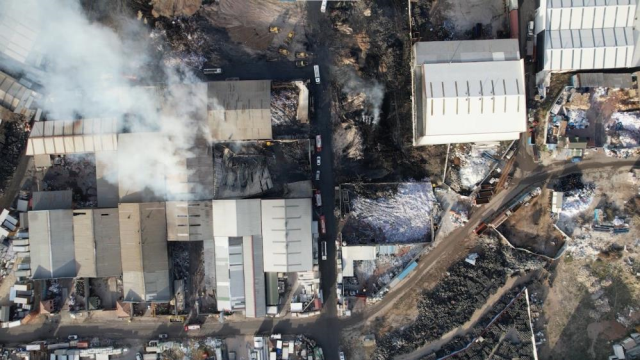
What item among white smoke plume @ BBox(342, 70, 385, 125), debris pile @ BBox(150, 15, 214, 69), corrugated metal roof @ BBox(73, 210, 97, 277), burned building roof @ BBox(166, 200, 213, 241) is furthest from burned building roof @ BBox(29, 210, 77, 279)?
white smoke plume @ BBox(342, 70, 385, 125)

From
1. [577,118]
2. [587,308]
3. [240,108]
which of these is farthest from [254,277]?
[577,118]

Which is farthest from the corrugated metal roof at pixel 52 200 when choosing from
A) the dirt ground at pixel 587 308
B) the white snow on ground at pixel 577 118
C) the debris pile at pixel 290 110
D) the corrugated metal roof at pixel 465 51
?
the white snow on ground at pixel 577 118

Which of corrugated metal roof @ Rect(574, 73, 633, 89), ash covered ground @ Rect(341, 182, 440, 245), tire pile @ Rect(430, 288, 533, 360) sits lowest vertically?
tire pile @ Rect(430, 288, 533, 360)

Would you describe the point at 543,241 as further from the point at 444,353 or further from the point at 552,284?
the point at 444,353

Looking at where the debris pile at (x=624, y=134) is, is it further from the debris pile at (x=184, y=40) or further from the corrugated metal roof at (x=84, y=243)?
the corrugated metal roof at (x=84, y=243)

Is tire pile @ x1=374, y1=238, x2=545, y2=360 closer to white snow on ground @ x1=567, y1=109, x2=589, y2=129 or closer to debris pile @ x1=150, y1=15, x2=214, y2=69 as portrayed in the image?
white snow on ground @ x1=567, y1=109, x2=589, y2=129

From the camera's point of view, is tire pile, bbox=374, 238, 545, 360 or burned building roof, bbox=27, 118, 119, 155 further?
Result: tire pile, bbox=374, 238, 545, 360
